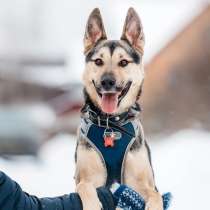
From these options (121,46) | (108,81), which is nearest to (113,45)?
(121,46)

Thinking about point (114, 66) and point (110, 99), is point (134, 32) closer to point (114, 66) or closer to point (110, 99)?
point (114, 66)

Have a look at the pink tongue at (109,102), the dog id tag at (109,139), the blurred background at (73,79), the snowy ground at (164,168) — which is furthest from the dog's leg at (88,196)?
the blurred background at (73,79)

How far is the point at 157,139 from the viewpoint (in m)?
4.09

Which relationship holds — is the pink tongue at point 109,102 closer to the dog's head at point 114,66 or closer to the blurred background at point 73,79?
the dog's head at point 114,66

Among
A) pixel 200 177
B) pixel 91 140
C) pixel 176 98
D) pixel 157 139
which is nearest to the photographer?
pixel 91 140

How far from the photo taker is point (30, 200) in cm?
144

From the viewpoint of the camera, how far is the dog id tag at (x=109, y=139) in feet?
7.30

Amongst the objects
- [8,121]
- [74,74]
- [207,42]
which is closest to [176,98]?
[207,42]

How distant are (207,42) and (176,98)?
0.45 metres

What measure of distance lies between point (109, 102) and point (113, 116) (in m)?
0.05

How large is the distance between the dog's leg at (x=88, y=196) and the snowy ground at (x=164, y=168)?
90 cm

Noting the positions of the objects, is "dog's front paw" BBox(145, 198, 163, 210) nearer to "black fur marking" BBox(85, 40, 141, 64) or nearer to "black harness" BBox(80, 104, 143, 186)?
"black harness" BBox(80, 104, 143, 186)

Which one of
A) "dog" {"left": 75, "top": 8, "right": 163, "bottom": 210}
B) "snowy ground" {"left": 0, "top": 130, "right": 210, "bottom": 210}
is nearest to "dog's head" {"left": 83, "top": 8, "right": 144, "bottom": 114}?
"dog" {"left": 75, "top": 8, "right": 163, "bottom": 210}

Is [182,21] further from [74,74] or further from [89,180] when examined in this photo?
[89,180]
